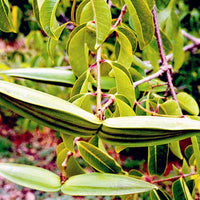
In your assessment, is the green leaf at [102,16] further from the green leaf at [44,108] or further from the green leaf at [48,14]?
the green leaf at [44,108]

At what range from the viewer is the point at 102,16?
59 centimetres

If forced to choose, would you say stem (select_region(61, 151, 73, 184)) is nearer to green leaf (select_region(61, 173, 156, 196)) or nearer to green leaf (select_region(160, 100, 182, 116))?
green leaf (select_region(61, 173, 156, 196))

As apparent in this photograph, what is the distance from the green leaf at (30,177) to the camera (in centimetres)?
53

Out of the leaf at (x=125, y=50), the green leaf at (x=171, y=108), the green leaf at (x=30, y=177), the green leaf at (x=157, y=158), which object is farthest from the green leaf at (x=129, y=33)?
the green leaf at (x=30, y=177)

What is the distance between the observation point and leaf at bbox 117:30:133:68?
660mm

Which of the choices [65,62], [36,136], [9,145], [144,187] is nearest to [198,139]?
[144,187]

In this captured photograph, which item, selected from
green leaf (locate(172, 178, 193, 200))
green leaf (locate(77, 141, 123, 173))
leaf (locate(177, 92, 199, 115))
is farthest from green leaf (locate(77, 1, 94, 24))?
green leaf (locate(172, 178, 193, 200))

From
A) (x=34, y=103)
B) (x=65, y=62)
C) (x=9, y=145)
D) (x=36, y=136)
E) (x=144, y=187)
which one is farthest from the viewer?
(x=36, y=136)

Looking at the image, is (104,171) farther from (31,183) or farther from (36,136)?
(36,136)

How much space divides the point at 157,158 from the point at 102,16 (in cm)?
41

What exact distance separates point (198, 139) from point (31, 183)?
1.28 ft

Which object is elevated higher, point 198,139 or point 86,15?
point 86,15

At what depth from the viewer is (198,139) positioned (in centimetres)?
67

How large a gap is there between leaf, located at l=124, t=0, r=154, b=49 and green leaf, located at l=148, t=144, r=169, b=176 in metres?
0.29
